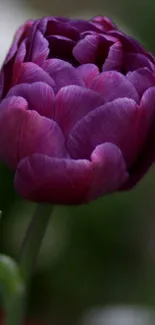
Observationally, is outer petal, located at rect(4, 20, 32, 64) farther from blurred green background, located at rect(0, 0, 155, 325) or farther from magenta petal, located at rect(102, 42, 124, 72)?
blurred green background, located at rect(0, 0, 155, 325)

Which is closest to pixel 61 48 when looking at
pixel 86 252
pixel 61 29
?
pixel 61 29

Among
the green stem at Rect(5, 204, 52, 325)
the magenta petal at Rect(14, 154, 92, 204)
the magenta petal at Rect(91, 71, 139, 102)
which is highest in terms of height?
the magenta petal at Rect(91, 71, 139, 102)

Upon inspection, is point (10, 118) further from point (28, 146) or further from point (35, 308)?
point (35, 308)

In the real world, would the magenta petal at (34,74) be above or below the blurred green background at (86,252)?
above

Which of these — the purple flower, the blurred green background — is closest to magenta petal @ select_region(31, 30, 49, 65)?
the purple flower

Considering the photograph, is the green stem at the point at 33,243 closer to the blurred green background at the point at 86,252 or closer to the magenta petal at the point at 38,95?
the magenta petal at the point at 38,95

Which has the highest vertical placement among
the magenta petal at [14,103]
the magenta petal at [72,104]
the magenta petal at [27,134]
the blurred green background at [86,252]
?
the magenta petal at [72,104]

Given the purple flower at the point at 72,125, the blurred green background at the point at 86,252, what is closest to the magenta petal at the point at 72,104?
the purple flower at the point at 72,125

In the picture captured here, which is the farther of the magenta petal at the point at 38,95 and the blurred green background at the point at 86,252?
the blurred green background at the point at 86,252
